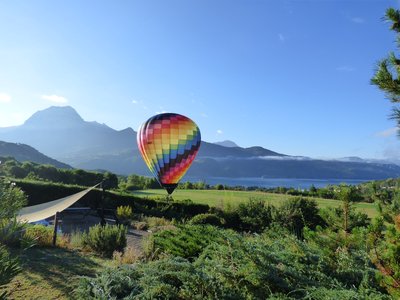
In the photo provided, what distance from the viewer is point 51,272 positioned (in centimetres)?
920

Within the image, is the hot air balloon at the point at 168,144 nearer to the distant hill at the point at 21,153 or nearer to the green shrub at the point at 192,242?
the green shrub at the point at 192,242

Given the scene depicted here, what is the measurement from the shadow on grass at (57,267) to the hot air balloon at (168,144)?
9.87 meters

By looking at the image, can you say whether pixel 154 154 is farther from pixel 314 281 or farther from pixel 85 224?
pixel 314 281

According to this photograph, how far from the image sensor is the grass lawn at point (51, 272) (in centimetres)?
753

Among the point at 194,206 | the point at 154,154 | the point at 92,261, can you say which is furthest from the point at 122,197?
the point at 92,261

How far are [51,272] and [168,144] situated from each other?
12630mm

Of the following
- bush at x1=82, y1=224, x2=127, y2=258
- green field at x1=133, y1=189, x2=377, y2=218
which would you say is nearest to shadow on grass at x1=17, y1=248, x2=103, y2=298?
bush at x1=82, y1=224, x2=127, y2=258

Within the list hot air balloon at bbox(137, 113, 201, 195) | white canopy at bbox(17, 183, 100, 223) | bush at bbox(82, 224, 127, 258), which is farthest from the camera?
hot air balloon at bbox(137, 113, 201, 195)

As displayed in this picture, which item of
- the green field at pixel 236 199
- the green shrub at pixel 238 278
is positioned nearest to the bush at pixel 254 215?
the green field at pixel 236 199

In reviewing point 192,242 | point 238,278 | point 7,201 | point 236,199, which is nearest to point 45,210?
point 7,201

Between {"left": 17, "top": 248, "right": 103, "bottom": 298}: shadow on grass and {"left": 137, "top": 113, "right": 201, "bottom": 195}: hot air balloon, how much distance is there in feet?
32.4

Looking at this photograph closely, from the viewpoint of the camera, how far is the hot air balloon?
21141 millimetres

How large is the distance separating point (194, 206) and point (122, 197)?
6.31 metres

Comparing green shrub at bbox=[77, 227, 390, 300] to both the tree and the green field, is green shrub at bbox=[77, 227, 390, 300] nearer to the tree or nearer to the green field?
the tree
